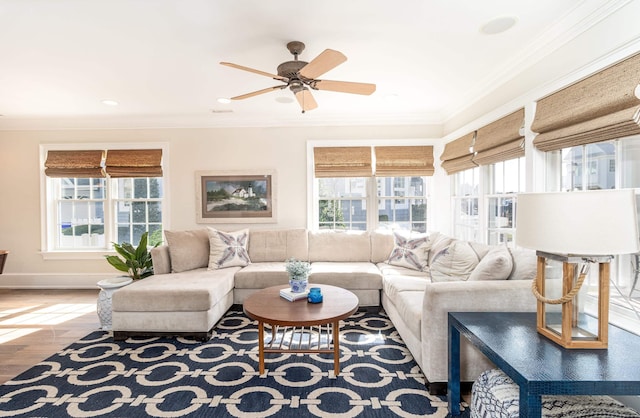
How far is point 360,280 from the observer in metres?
3.69

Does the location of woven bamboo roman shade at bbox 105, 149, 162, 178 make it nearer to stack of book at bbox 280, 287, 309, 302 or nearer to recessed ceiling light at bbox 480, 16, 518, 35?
stack of book at bbox 280, 287, 309, 302

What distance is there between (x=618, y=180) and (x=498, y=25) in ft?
4.21

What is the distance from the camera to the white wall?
4.79 metres

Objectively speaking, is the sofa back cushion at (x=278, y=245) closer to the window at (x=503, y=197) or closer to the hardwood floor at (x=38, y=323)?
the hardwood floor at (x=38, y=323)

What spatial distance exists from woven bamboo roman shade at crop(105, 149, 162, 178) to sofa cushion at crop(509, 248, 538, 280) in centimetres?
455

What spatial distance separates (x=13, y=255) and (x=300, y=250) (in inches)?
170

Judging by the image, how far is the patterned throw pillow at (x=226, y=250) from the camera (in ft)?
13.0

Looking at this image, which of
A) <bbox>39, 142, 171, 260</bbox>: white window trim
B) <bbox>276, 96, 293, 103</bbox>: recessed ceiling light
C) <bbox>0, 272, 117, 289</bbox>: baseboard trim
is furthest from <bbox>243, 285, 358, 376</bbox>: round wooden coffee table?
<bbox>0, 272, 117, 289</bbox>: baseboard trim

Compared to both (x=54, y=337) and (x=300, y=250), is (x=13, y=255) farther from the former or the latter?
(x=300, y=250)

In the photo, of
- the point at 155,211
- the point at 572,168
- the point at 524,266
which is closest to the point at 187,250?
the point at 155,211

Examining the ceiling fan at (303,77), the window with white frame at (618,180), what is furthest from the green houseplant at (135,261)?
the window with white frame at (618,180)

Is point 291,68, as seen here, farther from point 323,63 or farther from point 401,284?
point 401,284

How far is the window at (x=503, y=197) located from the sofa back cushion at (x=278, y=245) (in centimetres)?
226

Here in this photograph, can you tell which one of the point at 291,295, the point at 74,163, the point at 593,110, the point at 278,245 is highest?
the point at 74,163
